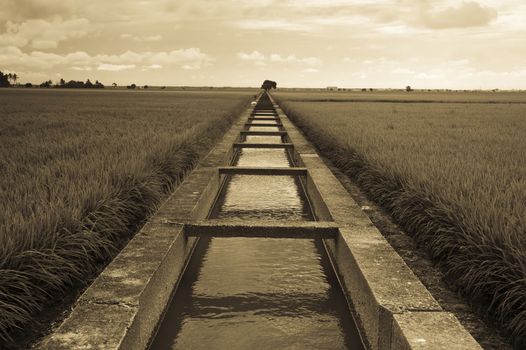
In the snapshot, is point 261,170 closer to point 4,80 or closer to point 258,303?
point 258,303

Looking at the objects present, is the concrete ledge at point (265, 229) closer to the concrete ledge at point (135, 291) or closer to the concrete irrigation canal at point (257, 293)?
the concrete irrigation canal at point (257, 293)

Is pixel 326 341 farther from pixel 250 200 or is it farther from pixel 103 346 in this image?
pixel 250 200

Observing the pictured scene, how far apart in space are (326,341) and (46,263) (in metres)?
1.87

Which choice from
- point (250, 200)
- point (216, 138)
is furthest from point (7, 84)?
point (250, 200)

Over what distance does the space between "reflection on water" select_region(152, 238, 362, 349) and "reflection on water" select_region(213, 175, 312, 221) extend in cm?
128

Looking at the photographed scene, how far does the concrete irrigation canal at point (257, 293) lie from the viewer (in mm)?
Result: 2383

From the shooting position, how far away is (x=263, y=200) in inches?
261

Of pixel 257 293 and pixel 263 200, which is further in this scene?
pixel 263 200

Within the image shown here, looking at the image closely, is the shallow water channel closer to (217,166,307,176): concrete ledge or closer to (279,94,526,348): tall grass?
(279,94,526,348): tall grass

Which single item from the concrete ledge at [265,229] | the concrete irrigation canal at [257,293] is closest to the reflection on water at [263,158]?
the concrete irrigation canal at [257,293]

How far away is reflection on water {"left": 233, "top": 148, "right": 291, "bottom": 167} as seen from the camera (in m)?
9.94

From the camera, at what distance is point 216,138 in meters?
12.5

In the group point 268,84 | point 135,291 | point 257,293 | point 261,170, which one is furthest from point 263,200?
point 268,84

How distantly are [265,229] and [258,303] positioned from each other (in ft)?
2.33
